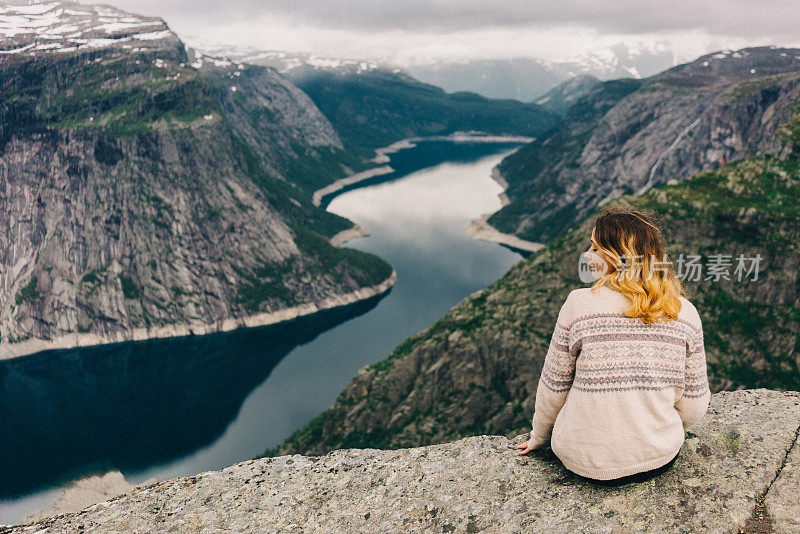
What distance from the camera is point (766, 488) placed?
372 inches

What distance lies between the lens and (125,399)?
129000mm

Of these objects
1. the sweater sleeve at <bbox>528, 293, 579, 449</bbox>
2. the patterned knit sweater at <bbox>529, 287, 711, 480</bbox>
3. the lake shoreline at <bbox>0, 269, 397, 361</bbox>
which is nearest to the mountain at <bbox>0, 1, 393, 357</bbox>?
the lake shoreline at <bbox>0, 269, 397, 361</bbox>

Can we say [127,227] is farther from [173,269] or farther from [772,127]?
[772,127]

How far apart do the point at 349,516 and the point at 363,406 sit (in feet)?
218

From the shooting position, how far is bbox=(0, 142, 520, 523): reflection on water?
104125 mm

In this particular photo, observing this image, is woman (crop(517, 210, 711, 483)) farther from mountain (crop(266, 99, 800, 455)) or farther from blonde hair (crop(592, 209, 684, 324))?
mountain (crop(266, 99, 800, 455))

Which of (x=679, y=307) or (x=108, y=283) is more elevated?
(x=679, y=307)

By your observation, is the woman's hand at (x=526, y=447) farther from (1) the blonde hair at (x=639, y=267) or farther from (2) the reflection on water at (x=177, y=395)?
(2) the reflection on water at (x=177, y=395)

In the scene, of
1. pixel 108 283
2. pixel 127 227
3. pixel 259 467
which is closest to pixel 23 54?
pixel 127 227

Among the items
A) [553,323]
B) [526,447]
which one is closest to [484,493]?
[526,447]

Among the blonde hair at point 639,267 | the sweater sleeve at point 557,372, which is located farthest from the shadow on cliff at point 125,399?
the blonde hair at point 639,267

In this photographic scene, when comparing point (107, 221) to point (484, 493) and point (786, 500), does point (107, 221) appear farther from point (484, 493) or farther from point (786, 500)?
point (786, 500)

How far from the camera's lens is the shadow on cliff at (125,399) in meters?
106

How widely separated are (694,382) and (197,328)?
184m
